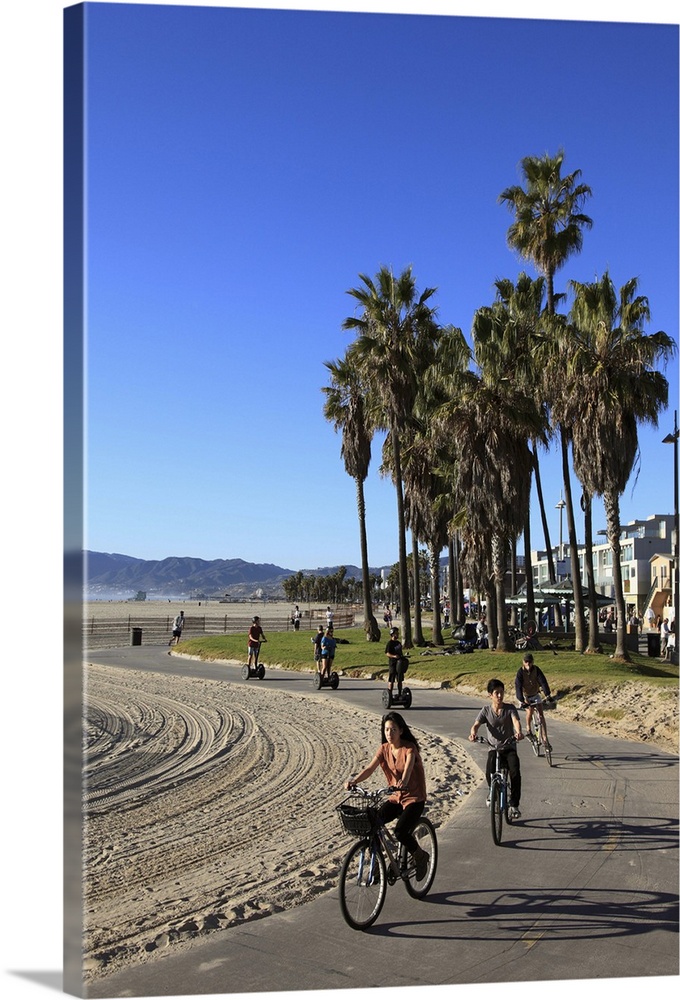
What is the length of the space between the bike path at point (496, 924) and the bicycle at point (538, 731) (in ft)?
6.73

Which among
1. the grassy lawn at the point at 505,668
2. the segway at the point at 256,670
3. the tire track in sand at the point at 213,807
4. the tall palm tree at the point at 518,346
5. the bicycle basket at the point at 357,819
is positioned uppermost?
the tall palm tree at the point at 518,346

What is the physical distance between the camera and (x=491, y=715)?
33.6 ft

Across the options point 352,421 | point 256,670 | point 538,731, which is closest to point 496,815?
point 538,731

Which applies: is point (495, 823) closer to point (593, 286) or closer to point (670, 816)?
point (670, 816)

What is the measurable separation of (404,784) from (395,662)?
26.5 ft

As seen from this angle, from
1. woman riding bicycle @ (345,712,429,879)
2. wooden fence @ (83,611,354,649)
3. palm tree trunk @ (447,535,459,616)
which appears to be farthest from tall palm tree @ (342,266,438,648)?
wooden fence @ (83,611,354,649)

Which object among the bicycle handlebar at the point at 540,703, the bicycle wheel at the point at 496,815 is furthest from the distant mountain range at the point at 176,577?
the bicycle handlebar at the point at 540,703

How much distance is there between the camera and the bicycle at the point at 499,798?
9586 mm

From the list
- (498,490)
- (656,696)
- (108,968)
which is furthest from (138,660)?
(108,968)

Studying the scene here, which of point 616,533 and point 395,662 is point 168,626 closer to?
point 616,533

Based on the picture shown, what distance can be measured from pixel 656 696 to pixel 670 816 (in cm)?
490

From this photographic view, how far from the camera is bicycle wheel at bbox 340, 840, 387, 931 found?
734 cm

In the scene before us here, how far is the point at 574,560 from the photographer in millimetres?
20906

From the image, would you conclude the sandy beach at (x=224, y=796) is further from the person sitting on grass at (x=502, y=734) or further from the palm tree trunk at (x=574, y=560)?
the palm tree trunk at (x=574, y=560)
